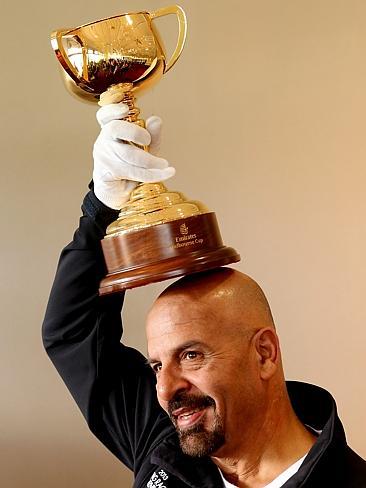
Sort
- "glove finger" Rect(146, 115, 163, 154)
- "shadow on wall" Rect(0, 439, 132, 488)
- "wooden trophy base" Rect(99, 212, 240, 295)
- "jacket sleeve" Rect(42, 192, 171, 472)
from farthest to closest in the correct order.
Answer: "shadow on wall" Rect(0, 439, 132, 488)
"jacket sleeve" Rect(42, 192, 171, 472)
"glove finger" Rect(146, 115, 163, 154)
"wooden trophy base" Rect(99, 212, 240, 295)

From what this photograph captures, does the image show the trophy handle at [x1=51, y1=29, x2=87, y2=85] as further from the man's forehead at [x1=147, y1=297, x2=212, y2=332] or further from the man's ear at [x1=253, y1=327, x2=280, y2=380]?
the man's ear at [x1=253, y1=327, x2=280, y2=380]

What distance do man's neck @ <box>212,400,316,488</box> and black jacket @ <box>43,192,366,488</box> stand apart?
0.18 feet

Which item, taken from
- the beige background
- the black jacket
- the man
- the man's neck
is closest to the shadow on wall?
the beige background

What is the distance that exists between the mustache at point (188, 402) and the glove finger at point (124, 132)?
36 cm

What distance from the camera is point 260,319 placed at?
1.17 meters

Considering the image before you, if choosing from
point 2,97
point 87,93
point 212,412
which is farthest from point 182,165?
point 212,412

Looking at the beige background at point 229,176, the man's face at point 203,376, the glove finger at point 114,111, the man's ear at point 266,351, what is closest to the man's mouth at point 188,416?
the man's face at point 203,376

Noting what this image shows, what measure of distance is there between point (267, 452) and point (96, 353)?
0.33 metres

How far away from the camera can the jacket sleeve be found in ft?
4.27

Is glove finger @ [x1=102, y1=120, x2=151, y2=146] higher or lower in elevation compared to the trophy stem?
lower

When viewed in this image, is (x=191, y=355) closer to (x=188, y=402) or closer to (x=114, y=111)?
(x=188, y=402)

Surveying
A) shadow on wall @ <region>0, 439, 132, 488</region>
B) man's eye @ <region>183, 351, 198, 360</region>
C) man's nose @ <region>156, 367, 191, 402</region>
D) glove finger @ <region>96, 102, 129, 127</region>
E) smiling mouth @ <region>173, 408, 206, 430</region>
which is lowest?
shadow on wall @ <region>0, 439, 132, 488</region>

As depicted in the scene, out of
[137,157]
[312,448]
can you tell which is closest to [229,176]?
[137,157]

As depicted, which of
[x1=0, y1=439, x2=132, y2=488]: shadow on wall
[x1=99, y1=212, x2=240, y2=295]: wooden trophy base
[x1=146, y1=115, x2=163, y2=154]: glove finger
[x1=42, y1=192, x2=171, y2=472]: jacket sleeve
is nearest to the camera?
[x1=99, y1=212, x2=240, y2=295]: wooden trophy base
